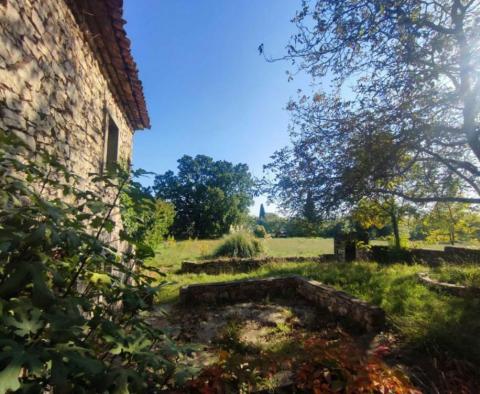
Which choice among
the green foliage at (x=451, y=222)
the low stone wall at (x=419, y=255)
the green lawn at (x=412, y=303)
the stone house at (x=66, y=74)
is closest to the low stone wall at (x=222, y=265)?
the green lawn at (x=412, y=303)

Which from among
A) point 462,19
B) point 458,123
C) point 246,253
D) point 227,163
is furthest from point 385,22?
point 227,163

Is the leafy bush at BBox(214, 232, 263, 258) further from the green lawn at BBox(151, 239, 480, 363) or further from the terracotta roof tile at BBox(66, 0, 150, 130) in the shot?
the terracotta roof tile at BBox(66, 0, 150, 130)

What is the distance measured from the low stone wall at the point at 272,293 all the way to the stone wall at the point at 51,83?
3.60 metres

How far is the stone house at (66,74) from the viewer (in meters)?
2.38

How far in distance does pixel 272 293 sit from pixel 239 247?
5.43 metres

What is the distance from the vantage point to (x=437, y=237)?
11352mm

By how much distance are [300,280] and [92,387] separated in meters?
6.23

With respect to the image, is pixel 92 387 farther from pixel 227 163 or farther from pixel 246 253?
pixel 227 163

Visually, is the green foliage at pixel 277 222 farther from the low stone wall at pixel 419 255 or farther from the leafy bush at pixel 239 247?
the low stone wall at pixel 419 255

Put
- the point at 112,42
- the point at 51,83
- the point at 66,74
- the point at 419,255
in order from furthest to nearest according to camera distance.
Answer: the point at 419,255 < the point at 112,42 < the point at 66,74 < the point at 51,83

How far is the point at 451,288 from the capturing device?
562 centimetres

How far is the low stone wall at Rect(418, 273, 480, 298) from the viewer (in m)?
5.16

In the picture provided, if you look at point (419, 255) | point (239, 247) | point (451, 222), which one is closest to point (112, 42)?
point (239, 247)

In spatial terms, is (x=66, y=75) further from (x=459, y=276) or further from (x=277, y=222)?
(x=459, y=276)
